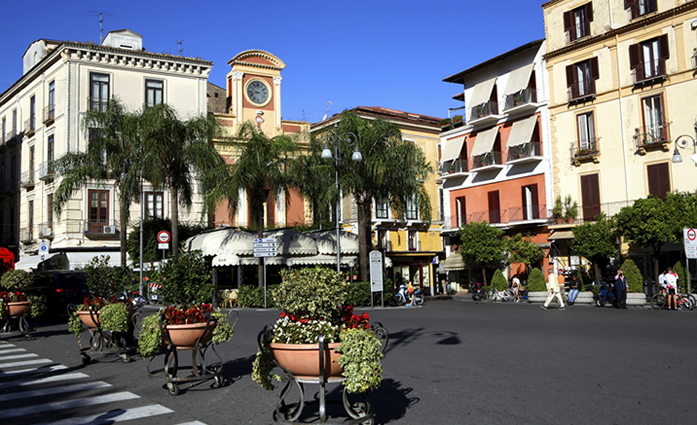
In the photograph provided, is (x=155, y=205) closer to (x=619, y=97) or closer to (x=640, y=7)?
(x=619, y=97)

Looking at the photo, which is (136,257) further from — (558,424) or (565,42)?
(558,424)

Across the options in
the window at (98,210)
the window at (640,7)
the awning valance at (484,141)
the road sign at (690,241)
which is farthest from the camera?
the awning valance at (484,141)

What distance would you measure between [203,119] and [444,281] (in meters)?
26.0

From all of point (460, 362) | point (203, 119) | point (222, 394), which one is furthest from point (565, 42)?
point (222, 394)

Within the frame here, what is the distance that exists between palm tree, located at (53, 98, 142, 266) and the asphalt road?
14.4 meters

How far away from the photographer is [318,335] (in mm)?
5762

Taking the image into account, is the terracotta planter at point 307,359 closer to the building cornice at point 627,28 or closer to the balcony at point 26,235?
the building cornice at point 627,28

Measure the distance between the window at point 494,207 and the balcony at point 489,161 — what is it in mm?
1696

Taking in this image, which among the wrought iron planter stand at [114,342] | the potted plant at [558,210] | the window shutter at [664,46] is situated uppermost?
the window shutter at [664,46]

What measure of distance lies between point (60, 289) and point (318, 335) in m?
20.7

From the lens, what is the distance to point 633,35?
109ft

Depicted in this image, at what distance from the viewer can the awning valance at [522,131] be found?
38250 mm

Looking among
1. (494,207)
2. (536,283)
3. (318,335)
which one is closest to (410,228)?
(494,207)

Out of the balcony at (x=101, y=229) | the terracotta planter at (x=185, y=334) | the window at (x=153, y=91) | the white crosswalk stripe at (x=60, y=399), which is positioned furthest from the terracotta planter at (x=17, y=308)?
the window at (x=153, y=91)
